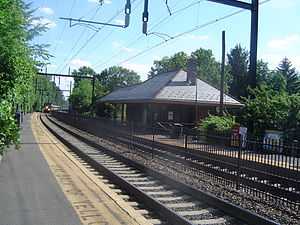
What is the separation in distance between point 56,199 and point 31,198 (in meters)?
0.50

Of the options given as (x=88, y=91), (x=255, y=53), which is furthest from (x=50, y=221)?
(x=88, y=91)

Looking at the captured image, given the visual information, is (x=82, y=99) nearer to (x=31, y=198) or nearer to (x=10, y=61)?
(x=10, y=61)

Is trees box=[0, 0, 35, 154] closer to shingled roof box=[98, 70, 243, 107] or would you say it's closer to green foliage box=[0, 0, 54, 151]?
green foliage box=[0, 0, 54, 151]

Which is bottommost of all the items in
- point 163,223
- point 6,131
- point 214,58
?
point 163,223

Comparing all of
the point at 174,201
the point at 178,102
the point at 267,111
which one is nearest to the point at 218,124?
the point at 267,111

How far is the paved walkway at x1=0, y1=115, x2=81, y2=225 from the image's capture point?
8.24 meters

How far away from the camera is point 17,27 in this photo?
35.0 ft

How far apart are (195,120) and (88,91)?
5402 centimetres

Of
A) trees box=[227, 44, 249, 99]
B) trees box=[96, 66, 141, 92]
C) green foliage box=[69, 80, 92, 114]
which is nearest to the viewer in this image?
green foliage box=[69, 80, 92, 114]

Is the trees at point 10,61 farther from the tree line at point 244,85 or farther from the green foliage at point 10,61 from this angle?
the tree line at point 244,85

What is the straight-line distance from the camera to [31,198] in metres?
10.1

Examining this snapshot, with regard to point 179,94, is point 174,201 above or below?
below

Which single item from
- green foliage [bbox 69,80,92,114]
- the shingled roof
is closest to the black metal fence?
the shingled roof

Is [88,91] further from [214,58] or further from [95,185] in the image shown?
[95,185]
